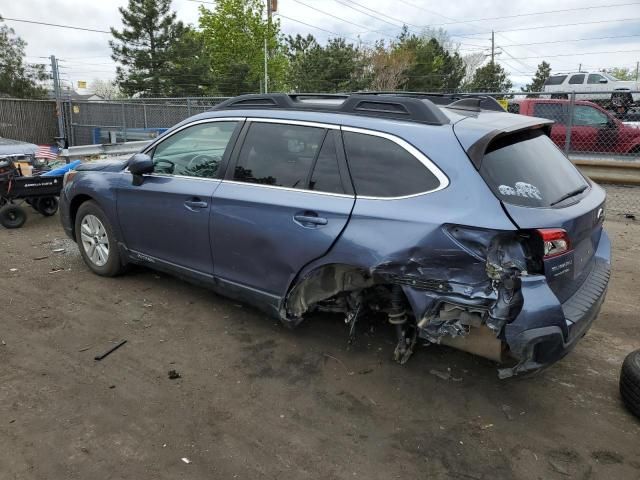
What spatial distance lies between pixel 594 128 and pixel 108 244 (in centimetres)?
1046

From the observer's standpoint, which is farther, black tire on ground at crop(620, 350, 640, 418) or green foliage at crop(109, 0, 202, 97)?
green foliage at crop(109, 0, 202, 97)

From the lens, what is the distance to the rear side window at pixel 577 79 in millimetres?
25859

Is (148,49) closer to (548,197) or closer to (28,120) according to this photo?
(28,120)

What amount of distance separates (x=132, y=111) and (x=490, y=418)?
18375 mm

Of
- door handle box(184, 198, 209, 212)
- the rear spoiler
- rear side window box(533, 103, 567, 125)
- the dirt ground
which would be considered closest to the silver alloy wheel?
the dirt ground

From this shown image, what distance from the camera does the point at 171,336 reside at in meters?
3.88

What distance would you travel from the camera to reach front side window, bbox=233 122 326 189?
3.42 meters

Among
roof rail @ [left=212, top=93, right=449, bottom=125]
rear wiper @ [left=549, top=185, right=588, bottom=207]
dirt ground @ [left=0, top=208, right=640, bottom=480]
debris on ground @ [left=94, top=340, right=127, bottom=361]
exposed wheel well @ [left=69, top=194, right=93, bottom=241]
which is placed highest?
roof rail @ [left=212, top=93, right=449, bottom=125]

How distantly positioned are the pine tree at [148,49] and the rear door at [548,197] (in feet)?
137

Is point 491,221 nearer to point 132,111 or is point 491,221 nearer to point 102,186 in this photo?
point 102,186

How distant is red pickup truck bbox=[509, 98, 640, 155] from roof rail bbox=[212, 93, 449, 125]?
864 centimetres

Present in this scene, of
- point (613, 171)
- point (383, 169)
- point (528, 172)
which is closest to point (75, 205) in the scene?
point (383, 169)

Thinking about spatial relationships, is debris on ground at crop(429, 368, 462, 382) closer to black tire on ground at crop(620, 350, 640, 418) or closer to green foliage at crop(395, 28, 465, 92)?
black tire on ground at crop(620, 350, 640, 418)

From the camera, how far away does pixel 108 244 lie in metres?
4.84
